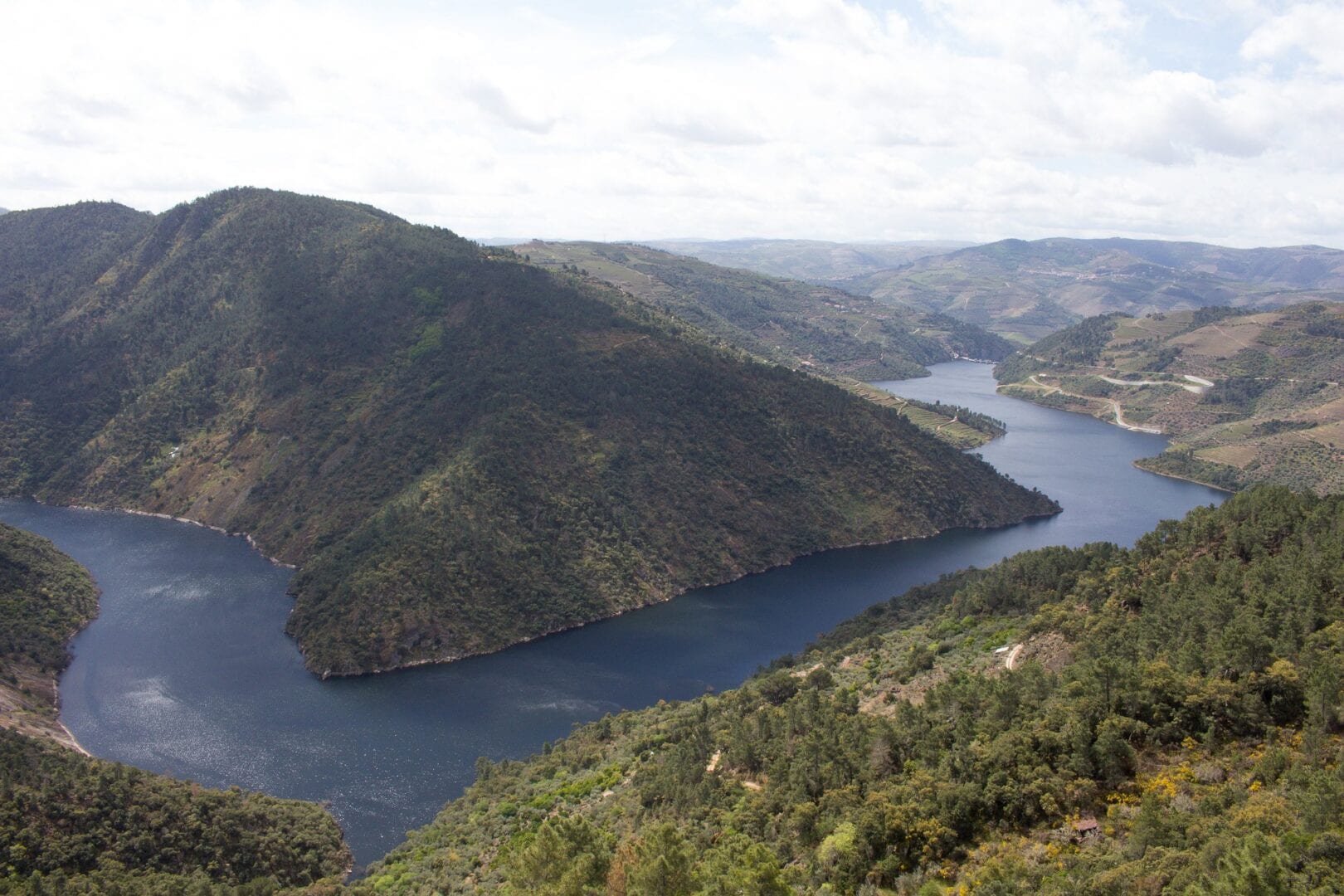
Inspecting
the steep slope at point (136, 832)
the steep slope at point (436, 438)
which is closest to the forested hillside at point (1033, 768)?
the steep slope at point (136, 832)

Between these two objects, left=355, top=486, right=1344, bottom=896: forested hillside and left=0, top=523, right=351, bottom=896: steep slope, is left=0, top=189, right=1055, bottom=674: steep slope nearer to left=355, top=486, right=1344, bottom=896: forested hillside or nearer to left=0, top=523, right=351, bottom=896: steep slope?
left=0, top=523, right=351, bottom=896: steep slope

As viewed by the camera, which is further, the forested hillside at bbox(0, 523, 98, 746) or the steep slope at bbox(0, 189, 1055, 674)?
the steep slope at bbox(0, 189, 1055, 674)

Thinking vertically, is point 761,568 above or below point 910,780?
below

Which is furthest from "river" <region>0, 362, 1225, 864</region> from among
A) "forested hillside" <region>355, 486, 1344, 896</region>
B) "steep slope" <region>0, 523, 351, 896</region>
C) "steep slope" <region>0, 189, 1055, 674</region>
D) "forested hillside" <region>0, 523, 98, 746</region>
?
"forested hillside" <region>355, 486, 1344, 896</region>

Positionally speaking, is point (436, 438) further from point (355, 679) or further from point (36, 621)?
point (36, 621)

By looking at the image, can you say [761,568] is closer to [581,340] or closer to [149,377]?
[581,340]

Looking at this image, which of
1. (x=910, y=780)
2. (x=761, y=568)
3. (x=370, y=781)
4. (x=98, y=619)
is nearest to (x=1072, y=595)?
(x=910, y=780)
